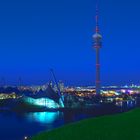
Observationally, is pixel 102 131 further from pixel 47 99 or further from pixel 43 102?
pixel 47 99

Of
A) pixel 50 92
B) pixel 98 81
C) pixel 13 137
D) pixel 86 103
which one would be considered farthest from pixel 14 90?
pixel 13 137

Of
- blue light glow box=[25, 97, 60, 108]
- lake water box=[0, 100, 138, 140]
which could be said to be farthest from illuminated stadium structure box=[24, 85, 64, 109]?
lake water box=[0, 100, 138, 140]

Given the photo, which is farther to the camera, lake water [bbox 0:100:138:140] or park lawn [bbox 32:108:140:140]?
lake water [bbox 0:100:138:140]

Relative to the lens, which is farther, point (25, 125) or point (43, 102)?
point (43, 102)

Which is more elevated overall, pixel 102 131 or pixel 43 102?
pixel 43 102

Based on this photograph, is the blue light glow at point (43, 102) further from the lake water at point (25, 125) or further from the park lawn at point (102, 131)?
the park lawn at point (102, 131)

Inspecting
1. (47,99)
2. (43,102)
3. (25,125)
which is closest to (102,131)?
(25,125)

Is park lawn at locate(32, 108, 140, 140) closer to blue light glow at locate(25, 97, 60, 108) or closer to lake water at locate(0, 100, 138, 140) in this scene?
lake water at locate(0, 100, 138, 140)

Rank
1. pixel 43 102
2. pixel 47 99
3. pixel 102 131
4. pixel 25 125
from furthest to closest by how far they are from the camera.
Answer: pixel 47 99 → pixel 43 102 → pixel 25 125 → pixel 102 131

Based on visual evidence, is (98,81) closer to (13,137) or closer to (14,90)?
(14,90)
